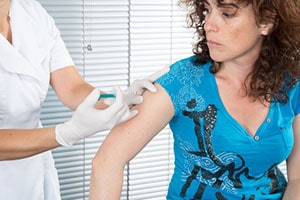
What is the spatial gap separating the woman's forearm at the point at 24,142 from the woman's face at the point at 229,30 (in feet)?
1.74

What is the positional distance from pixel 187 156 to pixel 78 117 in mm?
328

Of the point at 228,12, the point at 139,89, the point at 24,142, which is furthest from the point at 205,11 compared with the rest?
the point at 24,142

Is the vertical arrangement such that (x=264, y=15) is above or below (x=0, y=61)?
above

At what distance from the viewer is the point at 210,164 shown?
1625 millimetres

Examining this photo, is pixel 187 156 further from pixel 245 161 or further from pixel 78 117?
pixel 78 117

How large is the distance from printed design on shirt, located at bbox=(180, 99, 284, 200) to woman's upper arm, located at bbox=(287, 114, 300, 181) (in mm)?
212

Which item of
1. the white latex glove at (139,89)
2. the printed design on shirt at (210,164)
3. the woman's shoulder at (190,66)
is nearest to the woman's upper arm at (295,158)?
the printed design on shirt at (210,164)

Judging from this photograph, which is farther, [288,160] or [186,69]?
[288,160]

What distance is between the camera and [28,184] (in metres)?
1.94

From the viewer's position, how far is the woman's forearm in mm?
1653

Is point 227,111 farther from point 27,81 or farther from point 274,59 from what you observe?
point 27,81

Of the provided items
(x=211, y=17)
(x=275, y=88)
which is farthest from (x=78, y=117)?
(x=275, y=88)

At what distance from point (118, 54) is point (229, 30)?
1274 millimetres

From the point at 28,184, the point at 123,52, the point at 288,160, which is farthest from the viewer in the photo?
the point at 123,52
